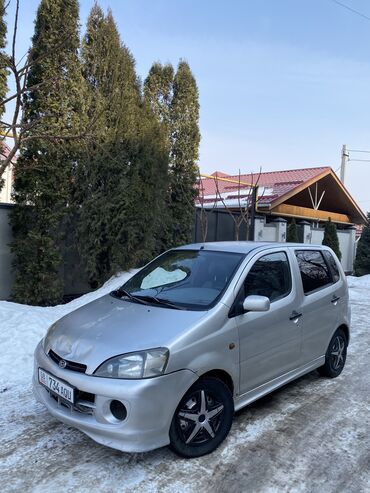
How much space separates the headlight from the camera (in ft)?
9.43

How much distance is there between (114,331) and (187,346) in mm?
582

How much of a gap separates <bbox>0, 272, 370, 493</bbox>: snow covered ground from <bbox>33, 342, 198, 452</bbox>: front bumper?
0.28m

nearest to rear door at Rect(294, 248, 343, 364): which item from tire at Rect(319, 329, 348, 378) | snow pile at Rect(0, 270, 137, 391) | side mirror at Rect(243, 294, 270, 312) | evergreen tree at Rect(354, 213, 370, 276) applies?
tire at Rect(319, 329, 348, 378)

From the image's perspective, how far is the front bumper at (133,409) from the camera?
279cm

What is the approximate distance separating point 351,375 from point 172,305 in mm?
2861

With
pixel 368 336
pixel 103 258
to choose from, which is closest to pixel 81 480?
pixel 368 336

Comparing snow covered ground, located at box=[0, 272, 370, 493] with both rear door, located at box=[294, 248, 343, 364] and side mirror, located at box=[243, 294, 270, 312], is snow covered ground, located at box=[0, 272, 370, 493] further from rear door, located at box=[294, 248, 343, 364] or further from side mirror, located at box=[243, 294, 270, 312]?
side mirror, located at box=[243, 294, 270, 312]

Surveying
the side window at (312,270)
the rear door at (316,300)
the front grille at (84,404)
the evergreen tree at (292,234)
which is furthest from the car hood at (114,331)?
the evergreen tree at (292,234)

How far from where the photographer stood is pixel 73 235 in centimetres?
888

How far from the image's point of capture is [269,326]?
376 cm

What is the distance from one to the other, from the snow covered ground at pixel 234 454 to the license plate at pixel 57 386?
1.56 feet

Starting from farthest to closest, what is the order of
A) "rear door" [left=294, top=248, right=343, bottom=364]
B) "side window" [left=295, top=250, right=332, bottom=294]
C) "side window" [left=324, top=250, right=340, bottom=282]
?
1. "side window" [left=324, top=250, right=340, bottom=282]
2. "side window" [left=295, top=250, right=332, bottom=294]
3. "rear door" [left=294, top=248, right=343, bottom=364]

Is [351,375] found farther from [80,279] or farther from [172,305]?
[80,279]

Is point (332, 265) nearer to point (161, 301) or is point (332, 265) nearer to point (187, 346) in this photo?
point (161, 301)
